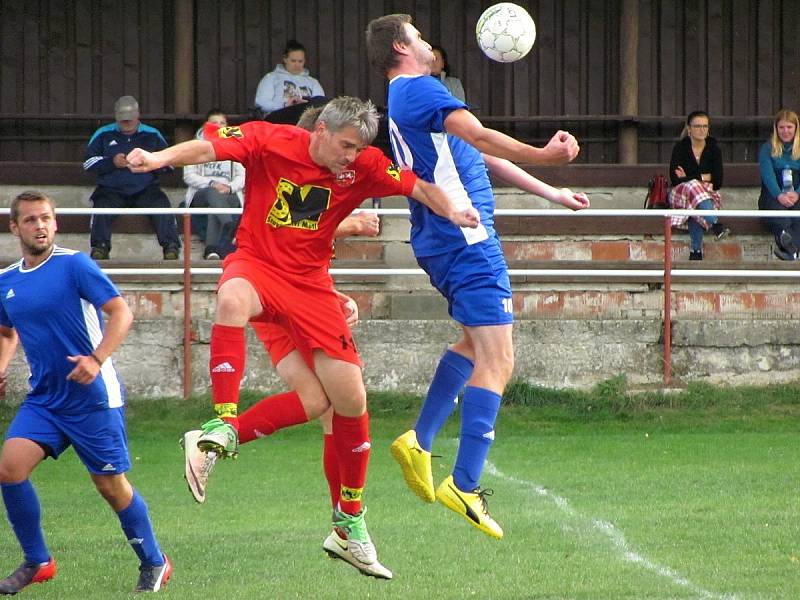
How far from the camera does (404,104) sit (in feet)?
23.3

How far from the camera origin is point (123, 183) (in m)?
14.0

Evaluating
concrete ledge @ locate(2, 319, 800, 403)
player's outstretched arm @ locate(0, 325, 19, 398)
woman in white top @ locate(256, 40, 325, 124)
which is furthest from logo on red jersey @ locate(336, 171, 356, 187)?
woman in white top @ locate(256, 40, 325, 124)

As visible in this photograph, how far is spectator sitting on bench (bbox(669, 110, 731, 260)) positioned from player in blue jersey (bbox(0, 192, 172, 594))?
7956 mm

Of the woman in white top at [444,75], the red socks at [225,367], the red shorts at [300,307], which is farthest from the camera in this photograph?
the woman in white top at [444,75]

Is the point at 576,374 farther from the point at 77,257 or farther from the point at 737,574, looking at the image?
the point at 77,257

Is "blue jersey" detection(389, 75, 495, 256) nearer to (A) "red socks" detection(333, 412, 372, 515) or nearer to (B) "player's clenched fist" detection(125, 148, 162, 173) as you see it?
(A) "red socks" detection(333, 412, 372, 515)

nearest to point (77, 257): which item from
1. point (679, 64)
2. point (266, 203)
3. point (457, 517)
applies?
point (266, 203)

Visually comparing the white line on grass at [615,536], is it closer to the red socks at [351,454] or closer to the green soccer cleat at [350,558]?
the green soccer cleat at [350,558]

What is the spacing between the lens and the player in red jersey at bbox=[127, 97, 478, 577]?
6.71 meters

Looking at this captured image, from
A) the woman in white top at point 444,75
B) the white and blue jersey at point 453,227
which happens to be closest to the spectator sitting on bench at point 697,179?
the woman in white top at point 444,75

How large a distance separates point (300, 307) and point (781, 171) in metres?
8.95

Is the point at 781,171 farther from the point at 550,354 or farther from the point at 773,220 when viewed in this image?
the point at 550,354

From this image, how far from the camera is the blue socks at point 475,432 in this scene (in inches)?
282

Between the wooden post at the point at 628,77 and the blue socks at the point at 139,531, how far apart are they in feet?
33.2
